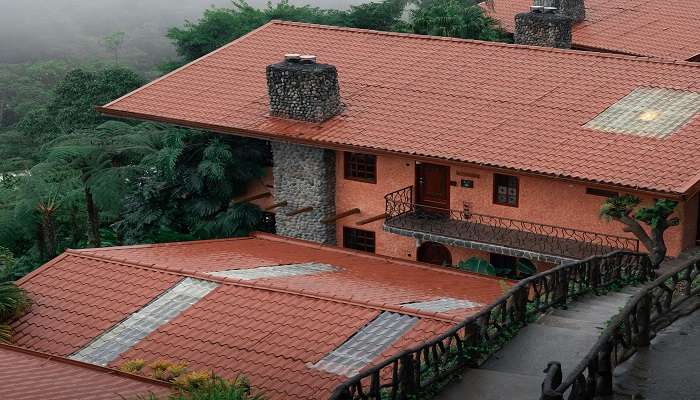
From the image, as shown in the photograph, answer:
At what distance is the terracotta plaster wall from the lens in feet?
93.4

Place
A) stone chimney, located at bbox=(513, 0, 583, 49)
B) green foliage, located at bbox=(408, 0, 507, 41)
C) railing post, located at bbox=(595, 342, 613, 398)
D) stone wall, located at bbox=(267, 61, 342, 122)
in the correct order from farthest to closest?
green foliage, located at bbox=(408, 0, 507, 41), stone chimney, located at bbox=(513, 0, 583, 49), stone wall, located at bbox=(267, 61, 342, 122), railing post, located at bbox=(595, 342, 613, 398)

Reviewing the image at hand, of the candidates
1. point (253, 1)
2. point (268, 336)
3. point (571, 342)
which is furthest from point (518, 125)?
point (253, 1)

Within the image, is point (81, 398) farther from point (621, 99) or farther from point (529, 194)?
point (621, 99)

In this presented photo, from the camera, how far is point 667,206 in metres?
26.0

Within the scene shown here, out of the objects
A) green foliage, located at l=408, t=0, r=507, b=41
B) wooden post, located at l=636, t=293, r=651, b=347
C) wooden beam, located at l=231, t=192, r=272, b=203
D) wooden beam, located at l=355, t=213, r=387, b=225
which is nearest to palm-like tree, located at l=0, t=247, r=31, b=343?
wooden beam, located at l=355, t=213, r=387, b=225

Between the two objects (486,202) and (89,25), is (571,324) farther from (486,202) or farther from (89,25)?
(89,25)

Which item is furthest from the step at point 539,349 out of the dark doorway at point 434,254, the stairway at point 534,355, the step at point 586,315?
the dark doorway at point 434,254

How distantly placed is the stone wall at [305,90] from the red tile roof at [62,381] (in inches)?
538

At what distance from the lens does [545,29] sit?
41375 millimetres

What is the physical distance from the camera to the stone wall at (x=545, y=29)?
41250 millimetres

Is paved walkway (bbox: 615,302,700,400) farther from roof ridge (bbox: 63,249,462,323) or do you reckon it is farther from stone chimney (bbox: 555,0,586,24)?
stone chimney (bbox: 555,0,586,24)

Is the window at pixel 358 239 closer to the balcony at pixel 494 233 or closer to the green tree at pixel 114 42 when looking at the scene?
the balcony at pixel 494 233

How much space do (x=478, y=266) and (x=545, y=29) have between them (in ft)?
44.8

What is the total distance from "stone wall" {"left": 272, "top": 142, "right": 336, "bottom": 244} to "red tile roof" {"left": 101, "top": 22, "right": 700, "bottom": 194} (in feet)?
3.28
